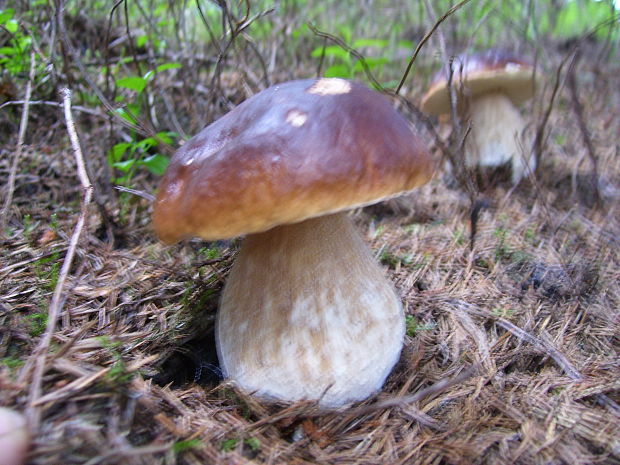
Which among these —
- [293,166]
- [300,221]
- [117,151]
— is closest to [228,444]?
[300,221]

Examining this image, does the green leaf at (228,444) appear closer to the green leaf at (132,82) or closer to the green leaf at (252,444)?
the green leaf at (252,444)

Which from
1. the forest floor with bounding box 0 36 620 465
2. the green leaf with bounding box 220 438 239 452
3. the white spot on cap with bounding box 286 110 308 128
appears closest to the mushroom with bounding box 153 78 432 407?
the white spot on cap with bounding box 286 110 308 128

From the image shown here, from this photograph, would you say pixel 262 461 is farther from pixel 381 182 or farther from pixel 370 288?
pixel 381 182

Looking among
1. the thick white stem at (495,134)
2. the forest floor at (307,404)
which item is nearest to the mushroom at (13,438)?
the forest floor at (307,404)

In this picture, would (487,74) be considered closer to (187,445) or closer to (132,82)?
(132,82)

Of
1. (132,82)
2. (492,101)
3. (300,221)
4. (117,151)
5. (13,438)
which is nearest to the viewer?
(13,438)

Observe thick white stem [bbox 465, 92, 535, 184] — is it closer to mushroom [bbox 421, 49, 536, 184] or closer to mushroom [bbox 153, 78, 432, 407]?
mushroom [bbox 421, 49, 536, 184]

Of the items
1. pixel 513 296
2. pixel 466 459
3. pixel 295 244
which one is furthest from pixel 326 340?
pixel 513 296
